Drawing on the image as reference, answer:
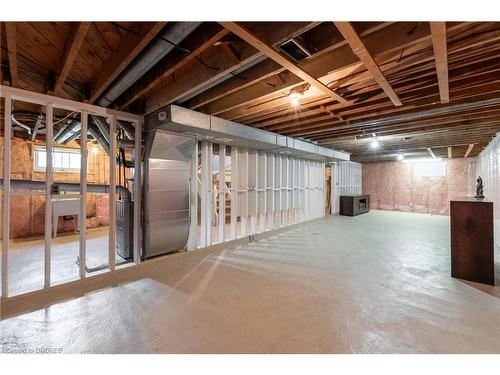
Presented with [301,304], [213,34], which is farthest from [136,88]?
[301,304]

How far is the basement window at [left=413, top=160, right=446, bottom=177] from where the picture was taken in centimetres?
853

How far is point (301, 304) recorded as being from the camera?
214cm

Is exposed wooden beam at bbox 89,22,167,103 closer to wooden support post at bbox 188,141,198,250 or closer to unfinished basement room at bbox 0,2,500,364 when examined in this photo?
unfinished basement room at bbox 0,2,500,364

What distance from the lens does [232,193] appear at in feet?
14.8

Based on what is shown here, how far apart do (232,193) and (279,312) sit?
9.07ft

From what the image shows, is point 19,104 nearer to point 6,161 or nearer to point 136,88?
point 6,161

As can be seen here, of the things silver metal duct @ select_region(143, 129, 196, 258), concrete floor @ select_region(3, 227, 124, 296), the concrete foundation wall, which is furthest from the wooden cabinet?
the concrete foundation wall

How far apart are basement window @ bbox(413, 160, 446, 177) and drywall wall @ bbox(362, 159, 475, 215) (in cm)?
10

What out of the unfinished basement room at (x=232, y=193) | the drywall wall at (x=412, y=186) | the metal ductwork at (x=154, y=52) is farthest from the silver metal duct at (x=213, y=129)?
the drywall wall at (x=412, y=186)

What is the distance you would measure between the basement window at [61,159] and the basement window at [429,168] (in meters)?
11.5

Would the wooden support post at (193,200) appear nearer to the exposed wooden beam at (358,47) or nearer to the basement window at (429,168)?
the exposed wooden beam at (358,47)

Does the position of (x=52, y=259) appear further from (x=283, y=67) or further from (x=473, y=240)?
(x=473, y=240)

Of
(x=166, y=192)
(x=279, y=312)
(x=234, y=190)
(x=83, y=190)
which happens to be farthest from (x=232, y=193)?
(x=279, y=312)

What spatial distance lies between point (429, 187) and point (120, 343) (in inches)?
423
